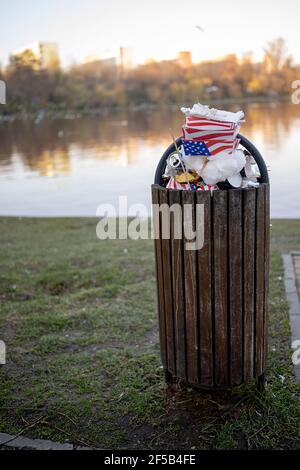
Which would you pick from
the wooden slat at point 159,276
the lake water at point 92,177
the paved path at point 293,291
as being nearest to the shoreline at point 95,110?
the lake water at point 92,177

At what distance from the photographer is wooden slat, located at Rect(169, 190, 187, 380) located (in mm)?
2602

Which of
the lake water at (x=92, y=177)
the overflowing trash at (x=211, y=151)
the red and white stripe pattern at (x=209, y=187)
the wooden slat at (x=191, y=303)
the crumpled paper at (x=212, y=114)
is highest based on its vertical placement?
the crumpled paper at (x=212, y=114)

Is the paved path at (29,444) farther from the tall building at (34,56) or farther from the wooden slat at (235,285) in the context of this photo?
the tall building at (34,56)

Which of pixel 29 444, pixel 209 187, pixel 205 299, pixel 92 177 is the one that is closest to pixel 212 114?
pixel 209 187

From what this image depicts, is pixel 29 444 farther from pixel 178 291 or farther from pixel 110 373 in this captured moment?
pixel 178 291

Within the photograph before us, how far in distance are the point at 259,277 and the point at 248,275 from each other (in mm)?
90

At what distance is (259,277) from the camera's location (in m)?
2.69

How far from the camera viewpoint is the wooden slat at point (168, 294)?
2.70m

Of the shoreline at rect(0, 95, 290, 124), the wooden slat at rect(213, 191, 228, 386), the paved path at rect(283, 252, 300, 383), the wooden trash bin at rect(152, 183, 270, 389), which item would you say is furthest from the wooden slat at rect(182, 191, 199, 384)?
the shoreline at rect(0, 95, 290, 124)

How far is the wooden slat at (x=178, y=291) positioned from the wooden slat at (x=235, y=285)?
0.82 ft

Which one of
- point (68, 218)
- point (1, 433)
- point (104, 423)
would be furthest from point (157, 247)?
point (68, 218)

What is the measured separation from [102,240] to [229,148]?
4.83 metres

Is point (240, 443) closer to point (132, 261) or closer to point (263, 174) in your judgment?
point (263, 174)

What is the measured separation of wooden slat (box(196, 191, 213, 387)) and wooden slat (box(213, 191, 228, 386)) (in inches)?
1.1
